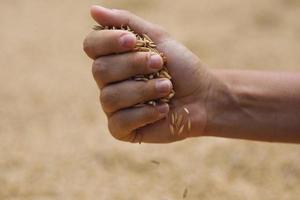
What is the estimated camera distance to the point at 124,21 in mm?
1593

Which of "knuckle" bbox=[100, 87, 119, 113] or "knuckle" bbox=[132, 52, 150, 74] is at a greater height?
"knuckle" bbox=[132, 52, 150, 74]

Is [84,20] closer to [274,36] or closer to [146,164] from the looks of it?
[274,36]

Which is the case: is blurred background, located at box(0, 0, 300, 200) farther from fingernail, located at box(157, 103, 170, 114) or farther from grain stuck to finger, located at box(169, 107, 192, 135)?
fingernail, located at box(157, 103, 170, 114)

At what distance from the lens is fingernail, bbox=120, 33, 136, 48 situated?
151cm

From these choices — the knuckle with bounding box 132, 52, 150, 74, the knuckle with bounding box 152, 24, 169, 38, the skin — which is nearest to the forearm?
the skin

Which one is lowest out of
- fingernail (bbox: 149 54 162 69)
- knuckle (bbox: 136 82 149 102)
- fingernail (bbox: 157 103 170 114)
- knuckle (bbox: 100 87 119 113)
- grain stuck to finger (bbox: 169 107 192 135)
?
grain stuck to finger (bbox: 169 107 192 135)

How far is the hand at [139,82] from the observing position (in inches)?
60.4

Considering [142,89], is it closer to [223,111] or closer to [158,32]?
[158,32]

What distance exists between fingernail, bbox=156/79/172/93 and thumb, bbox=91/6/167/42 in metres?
0.16

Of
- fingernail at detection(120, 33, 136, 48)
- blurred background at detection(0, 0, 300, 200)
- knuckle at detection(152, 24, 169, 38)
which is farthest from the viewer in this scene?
blurred background at detection(0, 0, 300, 200)

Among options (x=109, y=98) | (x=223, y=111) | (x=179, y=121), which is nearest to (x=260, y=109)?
(x=223, y=111)

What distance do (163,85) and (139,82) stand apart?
62 millimetres

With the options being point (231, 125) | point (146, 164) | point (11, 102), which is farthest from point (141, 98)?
point (11, 102)

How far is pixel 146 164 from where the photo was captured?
2.21 metres
